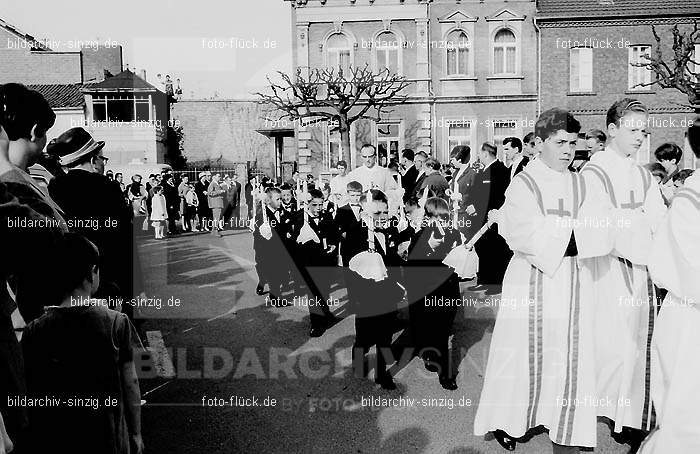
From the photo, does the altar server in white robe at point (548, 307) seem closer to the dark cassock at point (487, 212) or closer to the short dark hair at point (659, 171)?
the short dark hair at point (659, 171)

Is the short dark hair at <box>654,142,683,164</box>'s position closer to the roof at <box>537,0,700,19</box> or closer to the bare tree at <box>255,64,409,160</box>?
the bare tree at <box>255,64,409,160</box>

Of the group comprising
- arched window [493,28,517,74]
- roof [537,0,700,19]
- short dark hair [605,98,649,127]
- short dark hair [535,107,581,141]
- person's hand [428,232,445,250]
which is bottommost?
person's hand [428,232,445,250]

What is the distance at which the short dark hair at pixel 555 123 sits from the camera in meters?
4.78

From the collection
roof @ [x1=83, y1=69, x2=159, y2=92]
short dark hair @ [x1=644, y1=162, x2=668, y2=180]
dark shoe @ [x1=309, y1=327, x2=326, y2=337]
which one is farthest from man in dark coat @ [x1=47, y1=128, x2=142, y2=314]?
roof @ [x1=83, y1=69, x2=159, y2=92]

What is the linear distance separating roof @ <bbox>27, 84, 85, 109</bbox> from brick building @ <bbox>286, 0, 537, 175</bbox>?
59.3ft

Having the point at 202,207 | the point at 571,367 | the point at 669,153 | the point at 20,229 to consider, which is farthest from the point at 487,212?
the point at 202,207

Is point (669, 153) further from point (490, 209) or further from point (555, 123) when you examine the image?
point (555, 123)

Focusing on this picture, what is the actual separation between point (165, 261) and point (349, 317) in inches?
310

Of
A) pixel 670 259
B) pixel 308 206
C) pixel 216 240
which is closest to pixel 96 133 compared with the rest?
pixel 216 240

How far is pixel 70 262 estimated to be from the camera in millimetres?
3277

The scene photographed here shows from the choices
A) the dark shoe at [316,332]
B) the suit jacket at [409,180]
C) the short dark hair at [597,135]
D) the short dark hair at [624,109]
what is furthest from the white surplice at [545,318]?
the suit jacket at [409,180]

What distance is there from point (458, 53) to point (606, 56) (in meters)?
5.99

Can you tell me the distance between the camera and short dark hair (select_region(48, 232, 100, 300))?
324 cm

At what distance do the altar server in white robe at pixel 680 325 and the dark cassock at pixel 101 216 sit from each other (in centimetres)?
369
